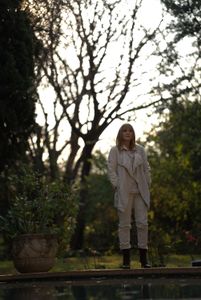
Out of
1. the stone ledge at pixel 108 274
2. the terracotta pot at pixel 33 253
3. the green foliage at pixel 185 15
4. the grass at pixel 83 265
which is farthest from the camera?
the green foliage at pixel 185 15

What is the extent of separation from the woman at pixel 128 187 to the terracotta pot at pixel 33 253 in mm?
1092

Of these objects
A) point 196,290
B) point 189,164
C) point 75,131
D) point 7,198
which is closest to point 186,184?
point 189,164

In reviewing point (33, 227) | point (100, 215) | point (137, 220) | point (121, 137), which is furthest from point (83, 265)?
point (100, 215)

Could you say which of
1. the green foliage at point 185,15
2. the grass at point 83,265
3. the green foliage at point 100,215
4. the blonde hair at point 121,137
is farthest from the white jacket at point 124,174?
the green foliage at point 100,215

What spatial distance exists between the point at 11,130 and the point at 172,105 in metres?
8.90

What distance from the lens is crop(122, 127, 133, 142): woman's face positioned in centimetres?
1110

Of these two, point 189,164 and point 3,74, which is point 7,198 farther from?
point 189,164

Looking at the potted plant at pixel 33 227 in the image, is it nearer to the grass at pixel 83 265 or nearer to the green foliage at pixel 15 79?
the grass at pixel 83 265

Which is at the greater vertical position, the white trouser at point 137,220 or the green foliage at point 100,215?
the green foliage at point 100,215

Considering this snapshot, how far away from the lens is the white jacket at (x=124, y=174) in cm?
1107

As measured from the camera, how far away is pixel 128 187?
11094mm

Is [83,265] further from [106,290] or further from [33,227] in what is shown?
[106,290]

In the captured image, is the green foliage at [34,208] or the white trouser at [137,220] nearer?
the white trouser at [137,220]

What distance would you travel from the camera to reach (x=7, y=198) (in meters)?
23.7
